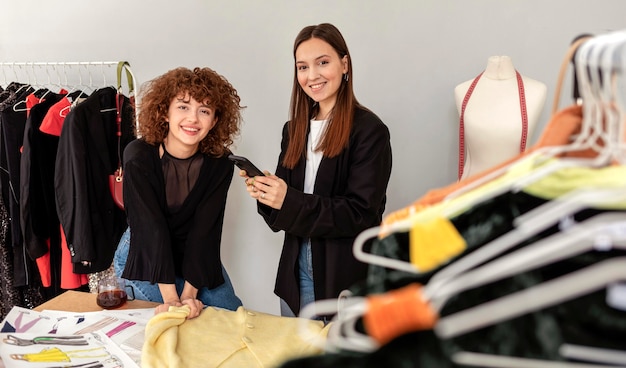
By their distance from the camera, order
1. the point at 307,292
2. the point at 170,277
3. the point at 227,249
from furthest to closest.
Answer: the point at 227,249, the point at 307,292, the point at 170,277

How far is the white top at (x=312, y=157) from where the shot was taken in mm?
1737

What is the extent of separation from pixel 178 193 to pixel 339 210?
55cm

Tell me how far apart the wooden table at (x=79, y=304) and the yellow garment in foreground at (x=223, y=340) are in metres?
0.33

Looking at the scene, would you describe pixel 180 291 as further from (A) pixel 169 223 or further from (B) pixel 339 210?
(B) pixel 339 210

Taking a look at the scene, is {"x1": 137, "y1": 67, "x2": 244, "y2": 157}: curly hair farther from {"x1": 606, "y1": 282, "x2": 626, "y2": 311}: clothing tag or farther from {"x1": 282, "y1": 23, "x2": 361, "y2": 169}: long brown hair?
{"x1": 606, "y1": 282, "x2": 626, "y2": 311}: clothing tag

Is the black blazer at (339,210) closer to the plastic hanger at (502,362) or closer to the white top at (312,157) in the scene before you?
the white top at (312,157)

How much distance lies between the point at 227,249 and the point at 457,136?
1.30 meters

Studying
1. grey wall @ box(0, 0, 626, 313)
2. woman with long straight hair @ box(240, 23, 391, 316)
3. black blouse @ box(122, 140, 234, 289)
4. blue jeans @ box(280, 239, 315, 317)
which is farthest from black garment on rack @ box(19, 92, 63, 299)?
blue jeans @ box(280, 239, 315, 317)

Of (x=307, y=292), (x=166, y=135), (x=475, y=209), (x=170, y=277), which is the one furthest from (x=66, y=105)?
(x=475, y=209)

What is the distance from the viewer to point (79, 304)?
59.1 inches

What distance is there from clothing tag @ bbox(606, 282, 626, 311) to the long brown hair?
1186 mm

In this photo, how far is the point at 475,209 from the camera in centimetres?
61

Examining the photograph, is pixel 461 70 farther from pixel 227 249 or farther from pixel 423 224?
pixel 423 224

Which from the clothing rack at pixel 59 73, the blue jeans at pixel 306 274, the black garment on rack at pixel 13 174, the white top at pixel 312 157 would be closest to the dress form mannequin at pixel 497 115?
the white top at pixel 312 157
